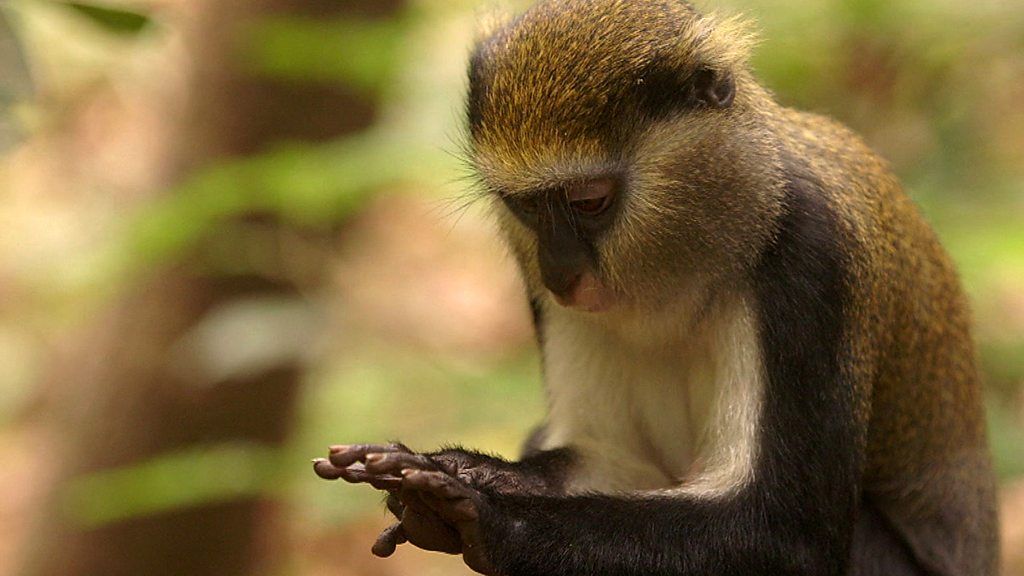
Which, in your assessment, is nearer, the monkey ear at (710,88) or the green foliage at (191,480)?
the monkey ear at (710,88)

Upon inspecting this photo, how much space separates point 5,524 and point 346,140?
5.98 metres

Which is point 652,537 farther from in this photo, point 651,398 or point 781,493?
point 651,398

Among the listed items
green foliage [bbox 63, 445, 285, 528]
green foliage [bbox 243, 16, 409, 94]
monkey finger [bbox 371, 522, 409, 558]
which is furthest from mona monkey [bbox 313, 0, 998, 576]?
green foliage [bbox 63, 445, 285, 528]

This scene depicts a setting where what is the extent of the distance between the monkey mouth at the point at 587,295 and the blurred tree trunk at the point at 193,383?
3804 millimetres

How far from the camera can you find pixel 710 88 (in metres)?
4.13

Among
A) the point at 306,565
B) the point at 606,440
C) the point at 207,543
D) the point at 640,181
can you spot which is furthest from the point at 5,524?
the point at 640,181

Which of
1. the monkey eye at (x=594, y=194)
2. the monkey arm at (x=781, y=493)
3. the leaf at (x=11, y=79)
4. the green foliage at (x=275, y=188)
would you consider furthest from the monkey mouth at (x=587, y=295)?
the green foliage at (x=275, y=188)

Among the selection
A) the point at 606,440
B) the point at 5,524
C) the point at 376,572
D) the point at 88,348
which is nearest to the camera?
the point at 606,440

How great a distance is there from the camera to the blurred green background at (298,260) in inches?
228

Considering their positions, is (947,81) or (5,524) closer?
(947,81)

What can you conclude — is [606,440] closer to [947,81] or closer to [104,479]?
[947,81]

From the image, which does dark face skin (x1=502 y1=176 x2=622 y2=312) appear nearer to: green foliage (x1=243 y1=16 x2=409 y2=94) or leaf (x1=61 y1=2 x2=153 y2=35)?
leaf (x1=61 y1=2 x2=153 y2=35)

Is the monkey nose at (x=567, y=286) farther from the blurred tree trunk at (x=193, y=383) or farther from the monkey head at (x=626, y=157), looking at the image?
the blurred tree trunk at (x=193, y=383)

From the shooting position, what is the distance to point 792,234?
412 centimetres
